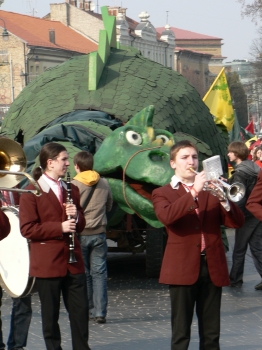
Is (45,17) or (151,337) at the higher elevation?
(45,17)

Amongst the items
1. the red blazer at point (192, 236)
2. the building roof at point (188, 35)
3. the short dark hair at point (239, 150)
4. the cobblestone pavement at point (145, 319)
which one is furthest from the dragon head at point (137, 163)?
the building roof at point (188, 35)

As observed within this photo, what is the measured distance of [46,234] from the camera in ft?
24.0

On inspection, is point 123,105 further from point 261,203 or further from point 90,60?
point 261,203

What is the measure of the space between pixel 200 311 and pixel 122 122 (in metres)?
6.17

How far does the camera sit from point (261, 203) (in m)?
8.04

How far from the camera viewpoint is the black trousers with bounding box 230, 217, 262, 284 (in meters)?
11.9

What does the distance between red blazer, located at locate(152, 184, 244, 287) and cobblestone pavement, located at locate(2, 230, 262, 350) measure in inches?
69.7

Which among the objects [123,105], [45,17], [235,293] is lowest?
[235,293]

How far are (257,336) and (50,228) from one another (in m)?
2.47

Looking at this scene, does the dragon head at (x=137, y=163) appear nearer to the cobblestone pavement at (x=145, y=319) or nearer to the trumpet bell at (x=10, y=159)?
the cobblestone pavement at (x=145, y=319)

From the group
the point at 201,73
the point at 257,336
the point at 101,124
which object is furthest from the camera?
the point at 201,73

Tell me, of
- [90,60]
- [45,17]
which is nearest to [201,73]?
[45,17]

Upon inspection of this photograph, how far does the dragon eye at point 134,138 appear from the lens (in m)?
10.7

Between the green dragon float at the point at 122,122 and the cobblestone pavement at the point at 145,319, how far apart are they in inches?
28.6
